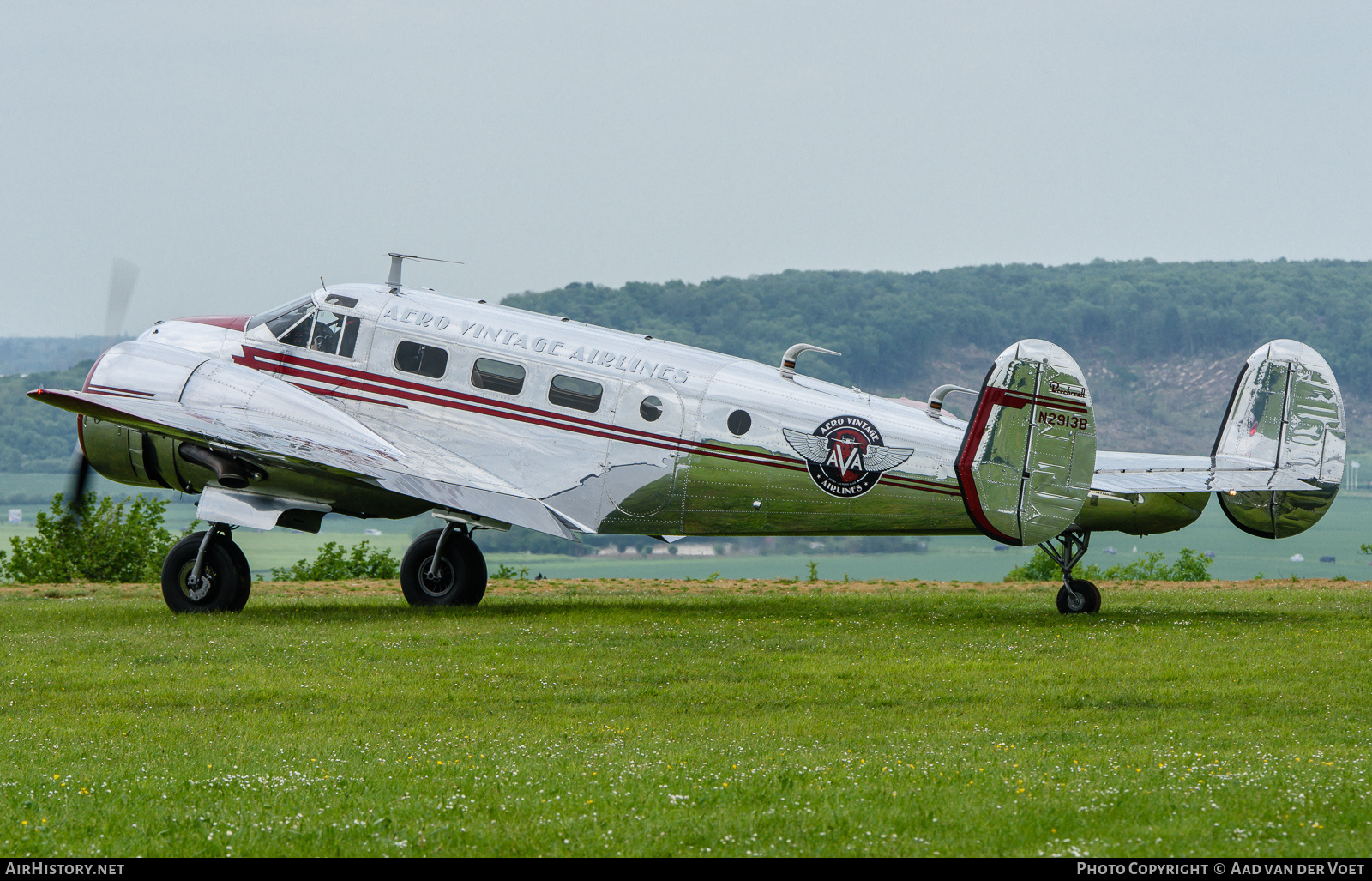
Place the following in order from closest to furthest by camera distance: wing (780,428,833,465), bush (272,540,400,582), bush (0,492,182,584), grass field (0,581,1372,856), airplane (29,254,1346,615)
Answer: grass field (0,581,1372,856)
airplane (29,254,1346,615)
wing (780,428,833,465)
bush (0,492,182,584)
bush (272,540,400,582)

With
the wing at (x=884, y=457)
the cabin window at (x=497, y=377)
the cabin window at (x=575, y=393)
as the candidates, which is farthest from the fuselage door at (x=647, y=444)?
the wing at (x=884, y=457)

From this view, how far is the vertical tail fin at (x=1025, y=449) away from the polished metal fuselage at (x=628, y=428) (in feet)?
1.69

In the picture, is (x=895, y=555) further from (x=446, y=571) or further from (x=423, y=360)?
(x=423, y=360)

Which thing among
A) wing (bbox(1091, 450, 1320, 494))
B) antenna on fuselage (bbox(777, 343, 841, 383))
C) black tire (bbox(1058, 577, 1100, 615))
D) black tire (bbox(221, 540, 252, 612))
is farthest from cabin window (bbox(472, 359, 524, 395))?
black tire (bbox(1058, 577, 1100, 615))

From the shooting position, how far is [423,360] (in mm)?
19453

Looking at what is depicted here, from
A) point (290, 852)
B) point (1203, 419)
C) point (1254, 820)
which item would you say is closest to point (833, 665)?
point (1254, 820)

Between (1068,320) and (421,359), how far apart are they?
150843mm

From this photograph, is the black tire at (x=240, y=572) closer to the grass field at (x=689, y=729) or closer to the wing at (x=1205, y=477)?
the grass field at (x=689, y=729)

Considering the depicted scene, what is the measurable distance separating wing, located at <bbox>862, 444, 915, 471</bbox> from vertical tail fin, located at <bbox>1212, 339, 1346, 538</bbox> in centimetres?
462

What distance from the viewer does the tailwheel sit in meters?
18.7

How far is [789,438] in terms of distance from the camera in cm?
1816

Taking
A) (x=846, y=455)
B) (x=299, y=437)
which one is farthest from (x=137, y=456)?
(x=846, y=455)
